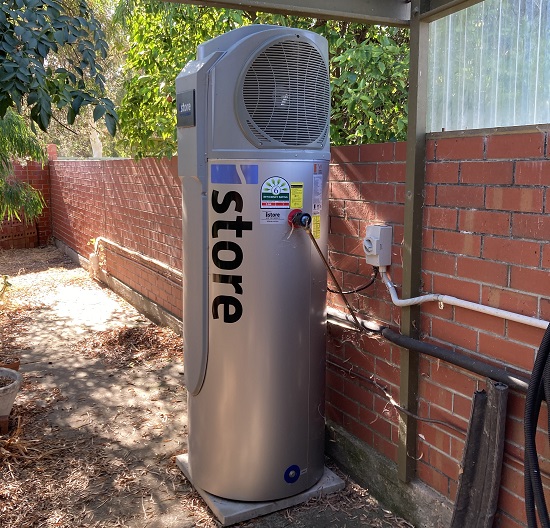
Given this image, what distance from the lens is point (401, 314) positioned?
118 inches

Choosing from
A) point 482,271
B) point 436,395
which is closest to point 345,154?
point 482,271

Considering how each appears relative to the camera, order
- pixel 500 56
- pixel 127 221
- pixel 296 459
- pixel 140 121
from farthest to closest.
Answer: pixel 127 221, pixel 140 121, pixel 296 459, pixel 500 56

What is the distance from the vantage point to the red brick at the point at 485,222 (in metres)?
2.42

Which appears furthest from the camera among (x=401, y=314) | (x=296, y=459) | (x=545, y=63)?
(x=296, y=459)

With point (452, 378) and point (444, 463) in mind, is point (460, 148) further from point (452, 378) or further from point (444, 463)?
point (444, 463)

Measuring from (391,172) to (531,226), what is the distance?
882mm

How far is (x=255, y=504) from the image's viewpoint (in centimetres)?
318

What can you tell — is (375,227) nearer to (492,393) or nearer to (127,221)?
(492,393)

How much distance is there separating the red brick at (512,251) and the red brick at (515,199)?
0.13 metres

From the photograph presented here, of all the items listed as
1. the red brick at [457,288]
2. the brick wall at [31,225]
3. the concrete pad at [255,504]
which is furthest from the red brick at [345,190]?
the brick wall at [31,225]

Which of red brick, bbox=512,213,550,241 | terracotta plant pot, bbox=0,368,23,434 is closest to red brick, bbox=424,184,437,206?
red brick, bbox=512,213,550,241

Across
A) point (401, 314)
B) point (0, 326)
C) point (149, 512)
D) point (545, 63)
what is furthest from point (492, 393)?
point (0, 326)

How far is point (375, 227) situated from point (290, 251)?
17.5 inches

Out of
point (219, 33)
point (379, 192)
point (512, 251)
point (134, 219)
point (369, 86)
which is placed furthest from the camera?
point (134, 219)
